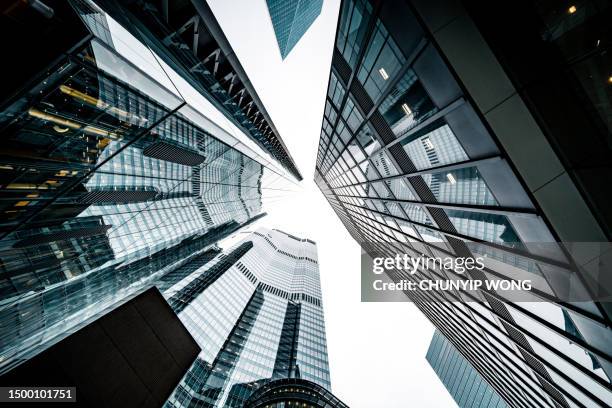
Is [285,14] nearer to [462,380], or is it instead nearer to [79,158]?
[79,158]

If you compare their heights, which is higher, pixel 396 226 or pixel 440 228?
pixel 440 228

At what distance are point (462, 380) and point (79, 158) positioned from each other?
10734 centimetres

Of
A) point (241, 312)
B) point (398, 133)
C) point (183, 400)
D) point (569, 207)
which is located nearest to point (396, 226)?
point (398, 133)

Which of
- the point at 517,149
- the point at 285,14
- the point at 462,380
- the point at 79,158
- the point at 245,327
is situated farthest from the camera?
the point at 245,327

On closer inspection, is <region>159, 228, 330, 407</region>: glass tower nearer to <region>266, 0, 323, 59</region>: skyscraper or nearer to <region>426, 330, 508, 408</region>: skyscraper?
<region>426, 330, 508, 408</region>: skyscraper

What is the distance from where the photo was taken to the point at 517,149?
15.5 feet

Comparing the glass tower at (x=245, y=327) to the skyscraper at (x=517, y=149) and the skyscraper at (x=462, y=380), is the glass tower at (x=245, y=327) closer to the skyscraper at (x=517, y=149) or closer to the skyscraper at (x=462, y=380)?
the skyscraper at (x=462, y=380)

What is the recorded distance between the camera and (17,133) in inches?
211

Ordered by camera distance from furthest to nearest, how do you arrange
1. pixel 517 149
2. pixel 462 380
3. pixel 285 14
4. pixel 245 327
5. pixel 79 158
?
pixel 245 327 → pixel 462 380 → pixel 285 14 → pixel 79 158 → pixel 517 149

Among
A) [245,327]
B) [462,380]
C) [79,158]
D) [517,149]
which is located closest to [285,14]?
[79,158]

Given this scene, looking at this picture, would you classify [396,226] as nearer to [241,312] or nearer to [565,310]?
[565,310]

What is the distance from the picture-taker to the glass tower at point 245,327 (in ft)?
192

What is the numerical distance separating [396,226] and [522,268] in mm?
9908

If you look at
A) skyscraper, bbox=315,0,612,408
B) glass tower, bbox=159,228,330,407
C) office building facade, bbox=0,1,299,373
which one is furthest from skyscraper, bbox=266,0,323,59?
glass tower, bbox=159,228,330,407
